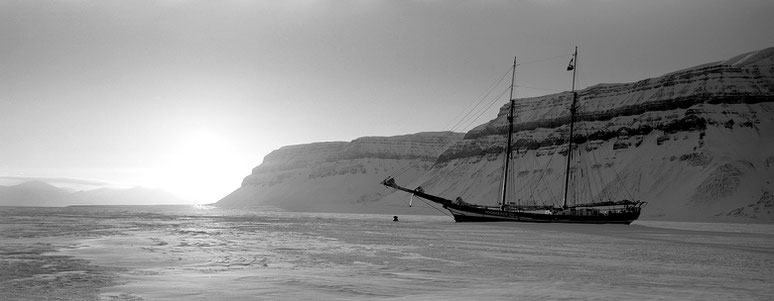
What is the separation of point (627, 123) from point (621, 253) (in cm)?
12525

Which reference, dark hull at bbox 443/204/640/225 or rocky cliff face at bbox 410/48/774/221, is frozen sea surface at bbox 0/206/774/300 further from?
rocky cliff face at bbox 410/48/774/221

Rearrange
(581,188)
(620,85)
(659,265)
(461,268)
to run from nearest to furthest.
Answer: (461,268) < (659,265) < (581,188) < (620,85)

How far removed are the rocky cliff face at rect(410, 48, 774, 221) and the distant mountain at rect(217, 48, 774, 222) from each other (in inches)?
8.7

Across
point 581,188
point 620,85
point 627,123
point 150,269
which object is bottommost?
point 150,269

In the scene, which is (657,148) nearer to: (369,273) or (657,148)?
(657,148)

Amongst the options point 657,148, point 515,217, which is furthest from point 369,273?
point 657,148

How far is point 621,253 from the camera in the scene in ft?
84.9

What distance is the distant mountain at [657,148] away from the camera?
104m

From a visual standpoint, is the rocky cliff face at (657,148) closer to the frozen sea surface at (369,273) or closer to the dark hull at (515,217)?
the dark hull at (515,217)

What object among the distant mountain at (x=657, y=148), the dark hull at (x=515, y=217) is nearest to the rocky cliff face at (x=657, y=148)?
the distant mountain at (x=657, y=148)

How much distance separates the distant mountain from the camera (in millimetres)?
103875

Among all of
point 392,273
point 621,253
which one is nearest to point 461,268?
point 392,273

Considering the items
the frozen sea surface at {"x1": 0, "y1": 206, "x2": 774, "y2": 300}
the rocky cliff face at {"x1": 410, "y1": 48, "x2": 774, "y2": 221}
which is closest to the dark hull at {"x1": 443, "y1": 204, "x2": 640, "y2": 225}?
the rocky cliff face at {"x1": 410, "y1": 48, "x2": 774, "y2": 221}

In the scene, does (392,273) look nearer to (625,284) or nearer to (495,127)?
(625,284)
